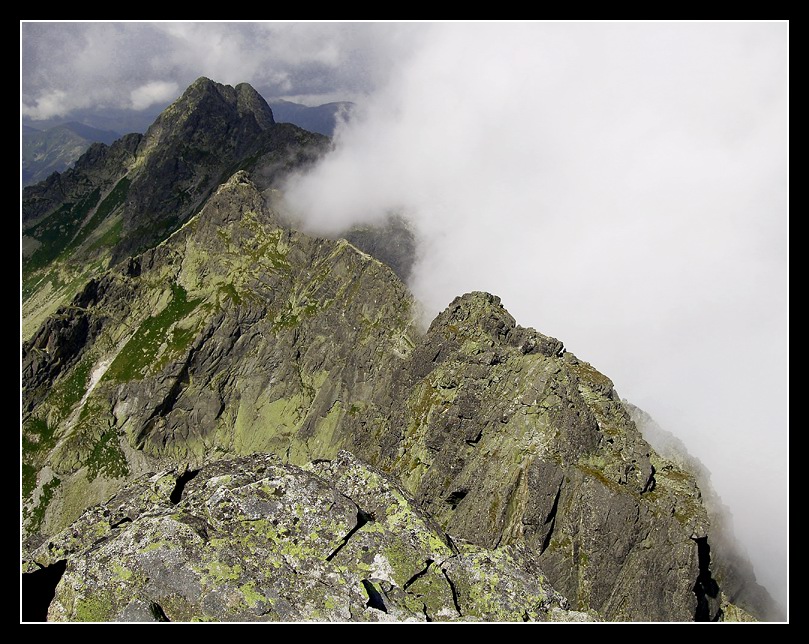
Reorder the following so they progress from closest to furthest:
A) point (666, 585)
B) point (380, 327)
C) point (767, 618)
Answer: point (666, 585), point (767, 618), point (380, 327)

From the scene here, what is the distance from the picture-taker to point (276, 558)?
15.5 m

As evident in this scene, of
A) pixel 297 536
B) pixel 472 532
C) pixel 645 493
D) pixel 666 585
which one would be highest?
pixel 645 493

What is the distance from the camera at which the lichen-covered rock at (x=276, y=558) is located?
1398cm

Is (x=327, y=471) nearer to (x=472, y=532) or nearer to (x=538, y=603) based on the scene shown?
(x=538, y=603)

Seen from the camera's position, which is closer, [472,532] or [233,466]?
[233,466]

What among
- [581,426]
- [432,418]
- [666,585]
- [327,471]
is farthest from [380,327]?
[327,471]

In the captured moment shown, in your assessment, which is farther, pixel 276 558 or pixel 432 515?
pixel 432 515

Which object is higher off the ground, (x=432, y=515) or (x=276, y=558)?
(x=432, y=515)

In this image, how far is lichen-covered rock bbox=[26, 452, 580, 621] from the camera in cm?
1398

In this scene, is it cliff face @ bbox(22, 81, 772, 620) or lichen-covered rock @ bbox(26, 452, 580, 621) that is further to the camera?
cliff face @ bbox(22, 81, 772, 620)

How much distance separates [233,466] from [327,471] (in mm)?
3553

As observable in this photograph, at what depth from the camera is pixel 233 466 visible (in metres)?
19.4

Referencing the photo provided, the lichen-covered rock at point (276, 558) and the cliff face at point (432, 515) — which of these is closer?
the lichen-covered rock at point (276, 558)

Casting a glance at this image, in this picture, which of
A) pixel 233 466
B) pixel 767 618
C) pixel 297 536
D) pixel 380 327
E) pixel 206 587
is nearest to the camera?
pixel 206 587
